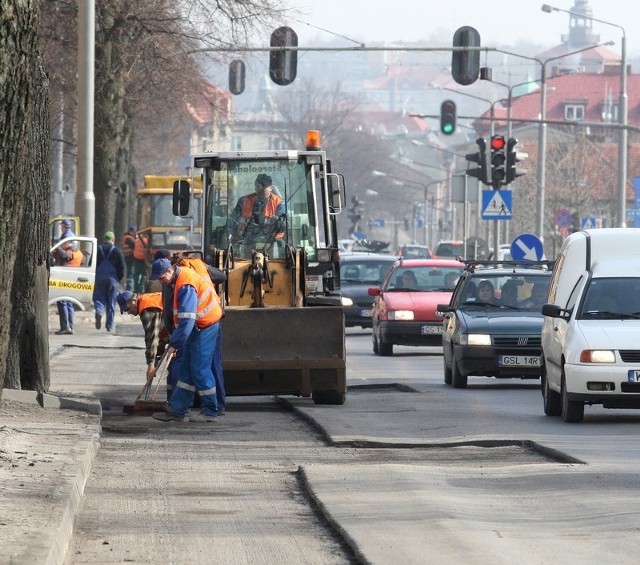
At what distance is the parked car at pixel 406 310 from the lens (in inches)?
1118

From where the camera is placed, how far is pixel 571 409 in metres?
16.2

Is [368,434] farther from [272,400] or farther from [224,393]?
[272,400]

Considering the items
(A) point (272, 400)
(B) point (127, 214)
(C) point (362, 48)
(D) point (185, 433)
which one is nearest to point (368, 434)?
(D) point (185, 433)

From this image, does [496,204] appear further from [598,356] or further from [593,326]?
[598,356]

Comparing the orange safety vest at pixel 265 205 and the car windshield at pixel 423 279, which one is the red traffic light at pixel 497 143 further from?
the orange safety vest at pixel 265 205

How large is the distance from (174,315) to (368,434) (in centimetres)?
232

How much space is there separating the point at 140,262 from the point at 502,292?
2532 cm

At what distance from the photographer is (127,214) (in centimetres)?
5100

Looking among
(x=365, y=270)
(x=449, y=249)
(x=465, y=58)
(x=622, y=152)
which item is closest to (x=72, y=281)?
(x=365, y=270)

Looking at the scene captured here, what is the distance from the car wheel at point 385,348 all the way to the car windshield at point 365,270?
7714mm

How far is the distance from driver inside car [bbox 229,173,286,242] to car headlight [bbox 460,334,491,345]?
3.09 meters

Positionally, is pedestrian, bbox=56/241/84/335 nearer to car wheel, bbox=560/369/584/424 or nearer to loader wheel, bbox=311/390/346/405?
loader wheel, bbox=311/390/346/405

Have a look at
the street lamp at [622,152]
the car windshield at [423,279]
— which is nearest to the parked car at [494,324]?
the car windshield at [423,279]

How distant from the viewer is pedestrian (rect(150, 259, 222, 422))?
16.0m
